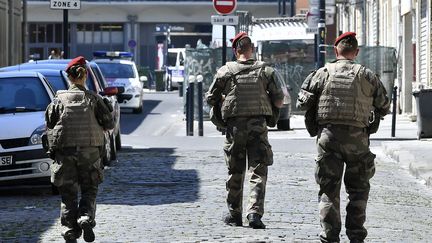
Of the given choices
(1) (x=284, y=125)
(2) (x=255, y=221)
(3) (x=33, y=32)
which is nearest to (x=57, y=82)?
(2) (x=255, y=221)

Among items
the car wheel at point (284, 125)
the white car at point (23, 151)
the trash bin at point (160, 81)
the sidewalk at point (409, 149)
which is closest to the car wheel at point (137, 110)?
the car wheel at point (284, 125)

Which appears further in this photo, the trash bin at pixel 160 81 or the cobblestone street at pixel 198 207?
the trash bin at pixel 160 81

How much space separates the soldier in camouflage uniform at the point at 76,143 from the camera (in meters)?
11.6

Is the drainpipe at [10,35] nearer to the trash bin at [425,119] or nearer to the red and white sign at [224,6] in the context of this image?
the red and white sign at [224,6]

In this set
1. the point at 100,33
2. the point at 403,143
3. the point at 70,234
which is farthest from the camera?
the point at 100,33

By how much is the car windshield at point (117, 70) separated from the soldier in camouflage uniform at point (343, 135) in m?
31.1

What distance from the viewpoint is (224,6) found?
100ft

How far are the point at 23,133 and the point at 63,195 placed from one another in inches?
184

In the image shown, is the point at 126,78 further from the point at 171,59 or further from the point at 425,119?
the point at 171,59

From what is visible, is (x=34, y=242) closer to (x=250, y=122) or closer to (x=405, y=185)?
(x=250, y=122)

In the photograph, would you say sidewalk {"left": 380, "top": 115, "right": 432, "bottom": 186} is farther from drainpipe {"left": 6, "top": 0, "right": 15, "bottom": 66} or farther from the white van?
the white van

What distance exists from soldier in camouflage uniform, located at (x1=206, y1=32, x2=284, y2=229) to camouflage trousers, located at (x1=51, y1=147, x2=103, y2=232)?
4.92 feet

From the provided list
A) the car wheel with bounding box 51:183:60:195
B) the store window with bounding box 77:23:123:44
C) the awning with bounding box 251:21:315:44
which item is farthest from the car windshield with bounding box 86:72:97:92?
the store window with bounding box 77:23:123:44

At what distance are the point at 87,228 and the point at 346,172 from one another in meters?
2.19
